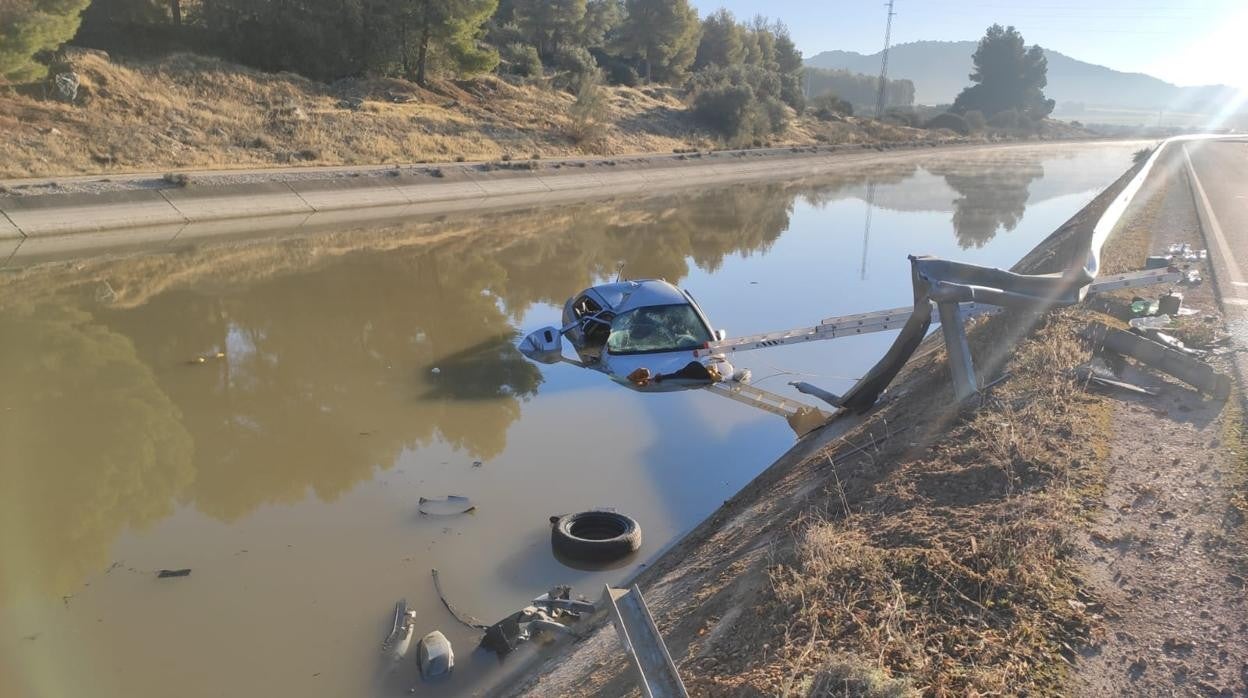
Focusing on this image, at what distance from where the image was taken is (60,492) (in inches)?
326

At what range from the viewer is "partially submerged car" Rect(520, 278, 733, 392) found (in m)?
12.0

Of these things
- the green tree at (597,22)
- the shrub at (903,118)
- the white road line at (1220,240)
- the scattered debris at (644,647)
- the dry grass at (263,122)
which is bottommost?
the shrub at (903,118)

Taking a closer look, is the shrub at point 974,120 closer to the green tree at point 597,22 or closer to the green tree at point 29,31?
the green tree at point 597,22

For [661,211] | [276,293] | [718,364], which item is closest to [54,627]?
[718,364]

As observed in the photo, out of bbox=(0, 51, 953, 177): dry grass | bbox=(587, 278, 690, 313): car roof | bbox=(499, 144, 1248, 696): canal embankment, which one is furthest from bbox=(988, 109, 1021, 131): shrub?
bbox=(499, 144, 1248, 696): canal embankment

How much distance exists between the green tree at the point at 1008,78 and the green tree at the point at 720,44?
51.5 meters

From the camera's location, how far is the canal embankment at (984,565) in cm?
385

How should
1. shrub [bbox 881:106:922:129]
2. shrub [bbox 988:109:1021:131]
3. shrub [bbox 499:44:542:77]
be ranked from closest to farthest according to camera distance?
1. shrub [bbox 499:44:542:77]
2. shrub [bbox 881:106:922:129]
3. shrub [bbox 988:109:1021:131]

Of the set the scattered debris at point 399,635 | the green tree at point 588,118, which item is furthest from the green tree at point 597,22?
the scattered debris at point 399,635

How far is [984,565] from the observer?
447cm

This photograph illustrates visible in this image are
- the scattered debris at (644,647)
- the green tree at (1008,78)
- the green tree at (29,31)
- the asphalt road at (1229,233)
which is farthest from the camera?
the green tree at (1008,78)

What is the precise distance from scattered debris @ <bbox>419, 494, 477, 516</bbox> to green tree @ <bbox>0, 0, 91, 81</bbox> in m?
30.6

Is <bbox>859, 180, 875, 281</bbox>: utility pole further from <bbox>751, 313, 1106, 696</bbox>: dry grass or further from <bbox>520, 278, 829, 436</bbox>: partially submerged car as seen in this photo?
<bbox>751, 313, 1106, 696</bbox>: dry grass

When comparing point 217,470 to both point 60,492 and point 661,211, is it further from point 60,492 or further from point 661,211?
point 661,211
